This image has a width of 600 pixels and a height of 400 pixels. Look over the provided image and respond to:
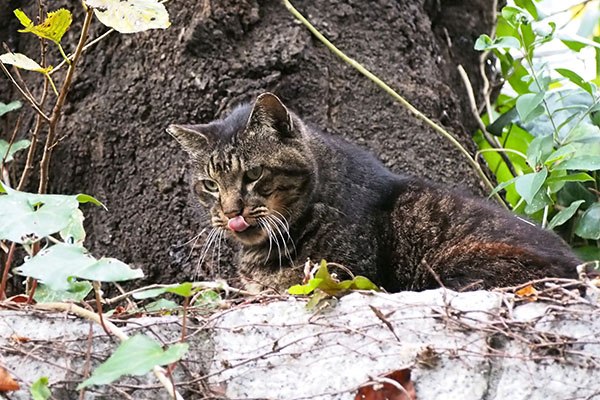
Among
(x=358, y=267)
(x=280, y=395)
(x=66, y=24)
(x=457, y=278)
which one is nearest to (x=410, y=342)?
(x=280, y=395)

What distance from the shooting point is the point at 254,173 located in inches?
132

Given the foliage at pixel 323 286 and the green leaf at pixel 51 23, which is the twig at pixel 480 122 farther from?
the green leaf at pixel 51 23

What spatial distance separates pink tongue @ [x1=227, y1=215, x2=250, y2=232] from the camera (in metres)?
3.24

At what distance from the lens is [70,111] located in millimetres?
4086

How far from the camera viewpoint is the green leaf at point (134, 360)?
68.8 inches

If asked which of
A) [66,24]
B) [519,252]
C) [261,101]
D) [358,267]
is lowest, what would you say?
[358,267]

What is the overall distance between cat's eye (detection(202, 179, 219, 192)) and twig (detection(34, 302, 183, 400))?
4.13 ft

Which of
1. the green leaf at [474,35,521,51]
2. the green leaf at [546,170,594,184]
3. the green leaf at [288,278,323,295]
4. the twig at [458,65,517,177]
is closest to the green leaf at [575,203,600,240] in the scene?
the green leaf at [546,170,594,184]

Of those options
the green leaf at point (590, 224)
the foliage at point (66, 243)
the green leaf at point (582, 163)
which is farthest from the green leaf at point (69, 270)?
the green leaf at point (590, 224)

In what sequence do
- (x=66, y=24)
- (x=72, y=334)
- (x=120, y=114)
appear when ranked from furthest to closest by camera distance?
1. (x=120, y=114)
2. (x=66, y=24)
3. (x=72, y=334)

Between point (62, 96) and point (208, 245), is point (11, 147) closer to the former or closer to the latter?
point (62, 96)

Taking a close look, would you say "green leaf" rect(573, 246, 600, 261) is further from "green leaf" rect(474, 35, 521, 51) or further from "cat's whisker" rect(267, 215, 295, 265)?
"cat's whisker" rect(267, 215, 295, 265)

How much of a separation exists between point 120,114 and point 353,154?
1.22 meters

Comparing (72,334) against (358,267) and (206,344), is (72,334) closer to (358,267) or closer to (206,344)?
(206,344)
